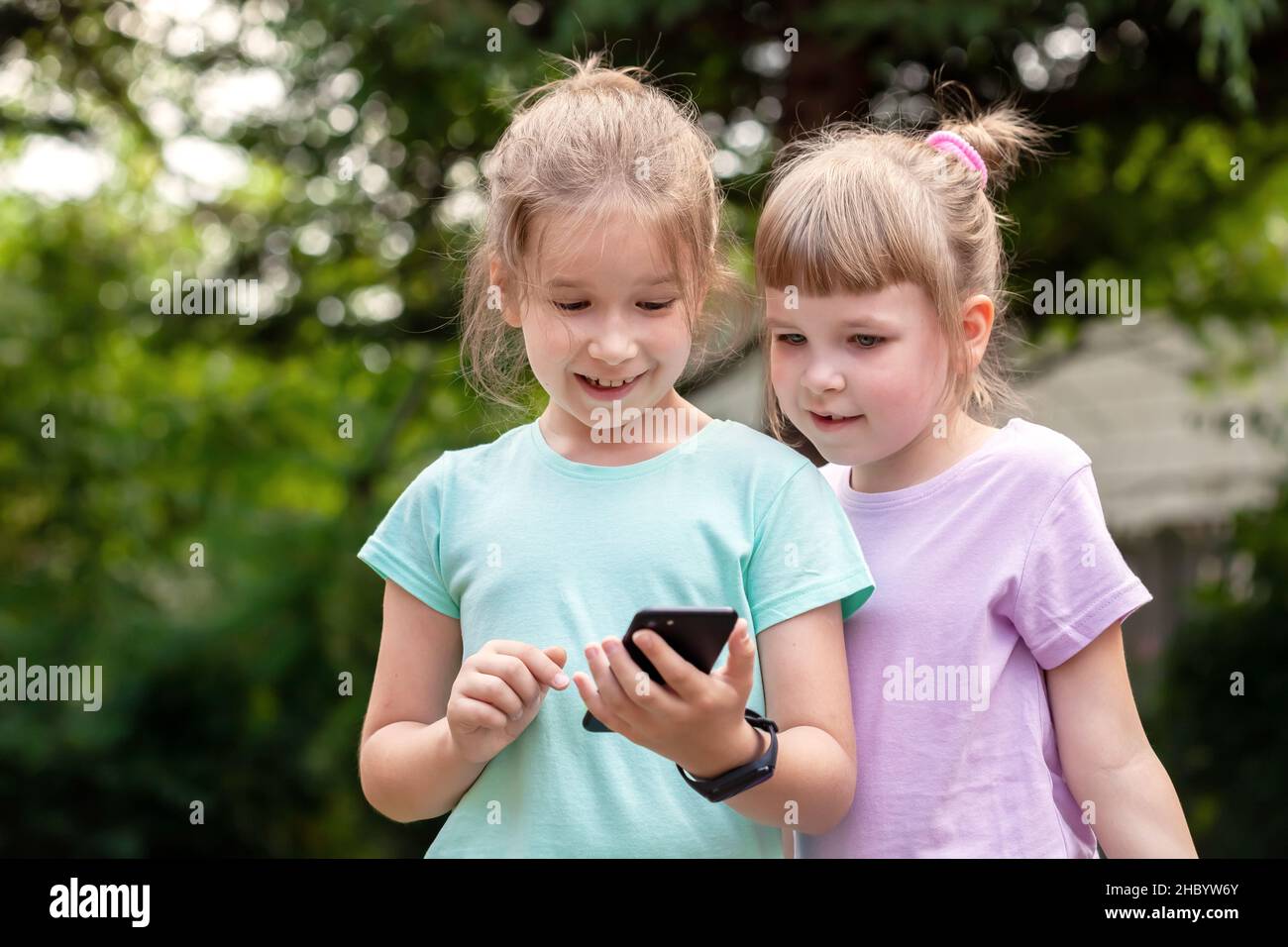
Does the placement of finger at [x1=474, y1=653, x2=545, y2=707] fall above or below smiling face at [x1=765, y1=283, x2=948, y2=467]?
below

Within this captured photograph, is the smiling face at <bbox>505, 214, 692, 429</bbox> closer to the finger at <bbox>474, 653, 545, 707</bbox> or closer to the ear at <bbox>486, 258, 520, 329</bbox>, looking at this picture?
the ear at <bbox>486, 258, 520, 329</bbox>

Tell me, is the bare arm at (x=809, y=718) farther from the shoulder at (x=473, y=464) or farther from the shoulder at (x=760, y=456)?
the shoulder at (x=473, y=464)

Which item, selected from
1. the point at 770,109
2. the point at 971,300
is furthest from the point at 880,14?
the point at 971,300

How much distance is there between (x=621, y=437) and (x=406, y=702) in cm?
44

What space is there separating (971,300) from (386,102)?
287cm

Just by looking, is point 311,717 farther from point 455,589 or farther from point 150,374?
point 455,589

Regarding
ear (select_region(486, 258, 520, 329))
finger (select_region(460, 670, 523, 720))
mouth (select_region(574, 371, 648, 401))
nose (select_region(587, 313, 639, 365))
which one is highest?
ear (select_region(486, 258, 520, 329))

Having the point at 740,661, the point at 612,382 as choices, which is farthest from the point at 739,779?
the point at 612,382

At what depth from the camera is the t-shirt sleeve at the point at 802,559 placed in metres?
1.73

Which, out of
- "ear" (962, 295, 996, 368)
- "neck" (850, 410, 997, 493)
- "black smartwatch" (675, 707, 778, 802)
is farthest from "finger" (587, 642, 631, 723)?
"ear" (962, 295, 996, 368)

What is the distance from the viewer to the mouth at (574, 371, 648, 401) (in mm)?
1801

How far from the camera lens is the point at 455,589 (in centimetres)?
184

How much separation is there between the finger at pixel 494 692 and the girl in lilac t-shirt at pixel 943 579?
502 millimetres

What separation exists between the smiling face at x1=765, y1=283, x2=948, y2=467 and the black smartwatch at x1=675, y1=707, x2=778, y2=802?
46cm
